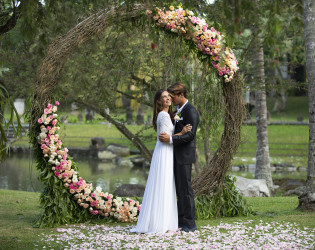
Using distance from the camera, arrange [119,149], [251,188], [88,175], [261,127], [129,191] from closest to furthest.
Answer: [251,188] → [129,191] → [261,127] → [88,175] → [119,149]

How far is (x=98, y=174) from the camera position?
18.3 metres

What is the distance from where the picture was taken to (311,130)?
7.72 m

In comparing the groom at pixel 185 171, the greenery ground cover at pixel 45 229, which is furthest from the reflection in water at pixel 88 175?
the groom at pixel 185 171

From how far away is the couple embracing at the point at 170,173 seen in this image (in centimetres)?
Result: 624

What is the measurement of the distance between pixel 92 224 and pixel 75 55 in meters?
6.70

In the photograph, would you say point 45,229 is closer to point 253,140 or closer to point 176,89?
point 176,89

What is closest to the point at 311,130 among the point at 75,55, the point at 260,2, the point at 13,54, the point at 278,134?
the point at 260,2

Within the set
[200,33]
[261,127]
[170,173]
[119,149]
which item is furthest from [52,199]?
[119,149]

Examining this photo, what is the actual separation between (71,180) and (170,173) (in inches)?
61.8

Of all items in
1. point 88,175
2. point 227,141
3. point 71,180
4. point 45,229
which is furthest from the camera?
point 88,175

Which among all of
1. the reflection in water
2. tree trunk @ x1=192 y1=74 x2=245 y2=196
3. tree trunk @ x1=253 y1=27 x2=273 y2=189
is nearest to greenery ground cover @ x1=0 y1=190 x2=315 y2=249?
tree trunk @ x1=192 y1=74 x2=245 y2=196

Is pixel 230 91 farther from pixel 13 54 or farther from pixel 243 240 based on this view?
pixel 13 54

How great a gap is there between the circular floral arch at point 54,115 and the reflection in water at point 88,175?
291 inches

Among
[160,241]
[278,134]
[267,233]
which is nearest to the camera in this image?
[160,241]
